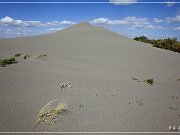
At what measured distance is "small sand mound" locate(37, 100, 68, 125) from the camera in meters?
3.93

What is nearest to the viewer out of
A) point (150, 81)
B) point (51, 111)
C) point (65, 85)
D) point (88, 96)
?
point (51, 111)

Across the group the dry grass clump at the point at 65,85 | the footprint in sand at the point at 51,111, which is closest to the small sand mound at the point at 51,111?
the footprint in sand at the point at 51,111

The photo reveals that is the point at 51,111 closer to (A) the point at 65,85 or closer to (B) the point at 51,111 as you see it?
(B) the point at 51,111

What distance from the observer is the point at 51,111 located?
4.19 meters

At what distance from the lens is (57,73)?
6711mm

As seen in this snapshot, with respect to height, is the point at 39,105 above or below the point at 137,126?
above

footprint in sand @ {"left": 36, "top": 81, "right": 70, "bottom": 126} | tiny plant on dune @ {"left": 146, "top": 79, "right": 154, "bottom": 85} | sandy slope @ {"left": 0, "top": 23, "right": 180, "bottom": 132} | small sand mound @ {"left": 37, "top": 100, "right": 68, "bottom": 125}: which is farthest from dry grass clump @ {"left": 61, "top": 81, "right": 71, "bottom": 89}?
tiny plant on dune @ {"left": 146, "top": 79, "right": 154, "bottom": 85}

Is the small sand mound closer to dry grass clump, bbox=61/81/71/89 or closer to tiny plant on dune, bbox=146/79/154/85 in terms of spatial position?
dry grass clump, bbox=61/81/71/89

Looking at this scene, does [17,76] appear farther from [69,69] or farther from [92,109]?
[92,109]

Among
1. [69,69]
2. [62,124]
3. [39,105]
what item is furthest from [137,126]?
[69,69]

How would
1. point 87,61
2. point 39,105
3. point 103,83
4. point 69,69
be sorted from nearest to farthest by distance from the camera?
point 39,105
point 103,83
point 69,69
point 87,61

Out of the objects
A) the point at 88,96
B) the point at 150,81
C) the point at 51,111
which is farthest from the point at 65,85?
the point at 150,81

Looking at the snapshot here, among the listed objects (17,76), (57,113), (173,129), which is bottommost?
(173,129)

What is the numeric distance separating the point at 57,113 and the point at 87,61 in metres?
4.96
